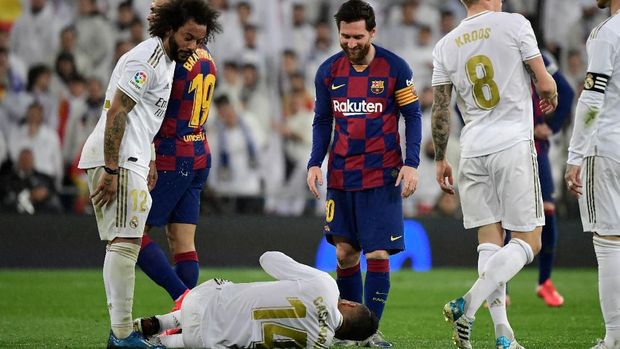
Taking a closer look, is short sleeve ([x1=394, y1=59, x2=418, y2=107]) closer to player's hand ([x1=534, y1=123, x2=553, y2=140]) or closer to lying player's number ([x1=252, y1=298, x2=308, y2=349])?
lying player's number ([x1=252, y1=298, x2=308, y2=349])

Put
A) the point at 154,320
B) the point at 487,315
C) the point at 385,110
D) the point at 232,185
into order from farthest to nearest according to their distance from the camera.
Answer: the point at 232,185 < the point at 487,315 < the point at 385,110 < the point at 154,320

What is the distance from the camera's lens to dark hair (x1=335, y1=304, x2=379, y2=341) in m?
6.56

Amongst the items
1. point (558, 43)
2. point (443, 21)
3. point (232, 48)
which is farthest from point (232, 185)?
point (558, 43)

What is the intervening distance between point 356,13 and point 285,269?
1941 millimetres

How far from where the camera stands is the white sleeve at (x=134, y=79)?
6582 millimetres

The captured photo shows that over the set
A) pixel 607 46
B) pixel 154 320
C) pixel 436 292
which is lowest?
pixel 436 292

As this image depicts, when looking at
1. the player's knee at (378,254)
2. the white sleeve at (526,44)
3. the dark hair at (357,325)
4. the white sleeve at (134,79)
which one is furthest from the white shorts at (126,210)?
the white sleeve at (526,44)

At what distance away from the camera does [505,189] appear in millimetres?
6715

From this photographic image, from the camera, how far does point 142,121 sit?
6.85m

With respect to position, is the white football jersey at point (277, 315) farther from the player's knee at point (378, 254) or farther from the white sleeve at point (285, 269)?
the player's knee at point (378, 254)

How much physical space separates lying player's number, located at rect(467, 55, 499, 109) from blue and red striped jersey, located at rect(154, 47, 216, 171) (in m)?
2.00

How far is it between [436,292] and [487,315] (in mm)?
2181

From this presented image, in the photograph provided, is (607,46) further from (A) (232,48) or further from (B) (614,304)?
(A) (232,48)

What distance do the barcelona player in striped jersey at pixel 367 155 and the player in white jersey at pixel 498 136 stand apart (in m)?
0.69
